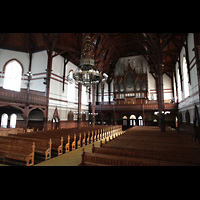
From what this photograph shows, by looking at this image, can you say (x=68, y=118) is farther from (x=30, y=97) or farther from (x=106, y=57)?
(x=106, y=57)

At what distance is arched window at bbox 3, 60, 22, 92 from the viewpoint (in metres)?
16.0

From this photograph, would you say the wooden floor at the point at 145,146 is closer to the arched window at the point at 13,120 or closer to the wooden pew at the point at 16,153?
the wooden pew at the point at 16,153

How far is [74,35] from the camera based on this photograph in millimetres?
18344

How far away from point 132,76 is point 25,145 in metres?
25.2

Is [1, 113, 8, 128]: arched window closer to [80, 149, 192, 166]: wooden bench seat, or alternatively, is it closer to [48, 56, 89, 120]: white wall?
[48, 56, 89, 120]: white wall

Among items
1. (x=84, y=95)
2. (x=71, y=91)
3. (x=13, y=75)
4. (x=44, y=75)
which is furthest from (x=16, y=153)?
(x=84, y=95)

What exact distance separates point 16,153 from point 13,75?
47.5 ft

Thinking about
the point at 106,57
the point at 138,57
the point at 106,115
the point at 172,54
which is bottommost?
the point at 106,115

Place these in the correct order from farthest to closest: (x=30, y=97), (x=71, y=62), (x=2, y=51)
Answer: (x=71, y=62), (x=2, y=51), (x=30, y=97)

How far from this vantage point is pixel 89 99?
26859mm

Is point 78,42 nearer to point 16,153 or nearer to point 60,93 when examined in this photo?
point 60,93

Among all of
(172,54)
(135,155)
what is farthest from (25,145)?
(172,54)

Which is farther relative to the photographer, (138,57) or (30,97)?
(138,57)

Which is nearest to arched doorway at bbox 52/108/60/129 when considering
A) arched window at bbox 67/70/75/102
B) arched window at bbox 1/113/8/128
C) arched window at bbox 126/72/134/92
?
arched window at bbox 67/70/75/102
